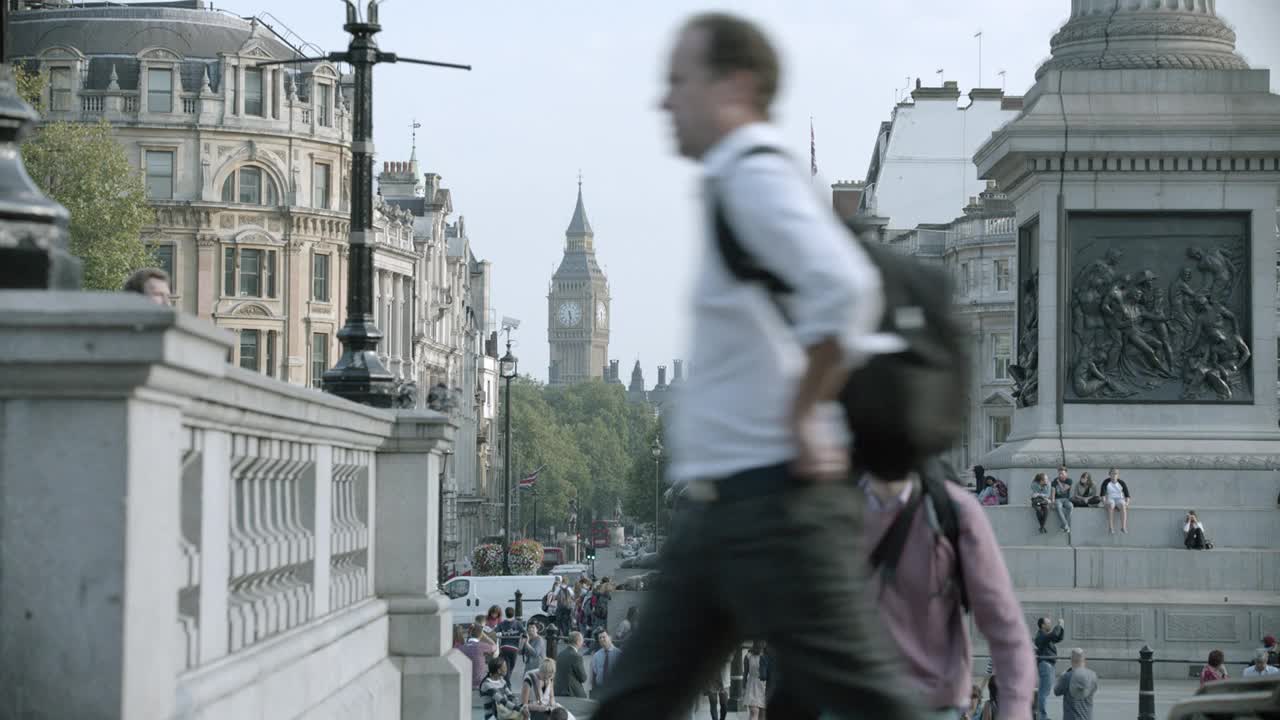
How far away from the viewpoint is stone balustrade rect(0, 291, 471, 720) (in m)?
5.73

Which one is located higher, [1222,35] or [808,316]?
[1222,35]

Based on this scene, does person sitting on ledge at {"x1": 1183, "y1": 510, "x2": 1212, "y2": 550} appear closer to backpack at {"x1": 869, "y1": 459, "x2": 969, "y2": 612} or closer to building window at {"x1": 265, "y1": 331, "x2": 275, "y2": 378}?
backpack at {"x1": 869, "y1": 459, "x2": 969, "y2": 612}

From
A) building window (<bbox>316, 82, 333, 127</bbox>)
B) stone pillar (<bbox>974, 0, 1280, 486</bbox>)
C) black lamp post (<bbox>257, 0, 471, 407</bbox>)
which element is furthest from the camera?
building window (<bbox>316, 82, 333, 127</bbox>)

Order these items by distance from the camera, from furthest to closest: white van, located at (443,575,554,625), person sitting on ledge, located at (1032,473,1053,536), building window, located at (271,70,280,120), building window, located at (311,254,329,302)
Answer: building window, located at (311,254,329,302)
building window, located at (271,70,280,120)
white van, located at (443,575,554,625)
person sitting on ledge, located at (1032,473,1053,536)

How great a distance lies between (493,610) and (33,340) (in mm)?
26953

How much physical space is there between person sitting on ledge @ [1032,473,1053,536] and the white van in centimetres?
2384

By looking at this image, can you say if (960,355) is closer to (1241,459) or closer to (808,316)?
(808,316)

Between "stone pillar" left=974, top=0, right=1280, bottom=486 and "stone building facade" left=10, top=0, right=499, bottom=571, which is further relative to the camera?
"stone building facade" left=10, top=0, right=499, bottom=571

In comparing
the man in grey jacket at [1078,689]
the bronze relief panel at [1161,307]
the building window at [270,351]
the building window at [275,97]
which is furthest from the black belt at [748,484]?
the building window at [270,351]

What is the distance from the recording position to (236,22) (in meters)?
79.8

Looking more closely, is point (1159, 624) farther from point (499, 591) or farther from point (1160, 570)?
point (499, 591)

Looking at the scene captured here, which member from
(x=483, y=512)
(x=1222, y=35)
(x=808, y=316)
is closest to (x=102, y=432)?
(x=808, y=316)

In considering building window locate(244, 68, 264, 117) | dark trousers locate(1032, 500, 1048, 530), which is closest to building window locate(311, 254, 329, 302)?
building window locate(244, 68, 264, 117)

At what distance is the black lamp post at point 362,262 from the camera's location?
16.1m
